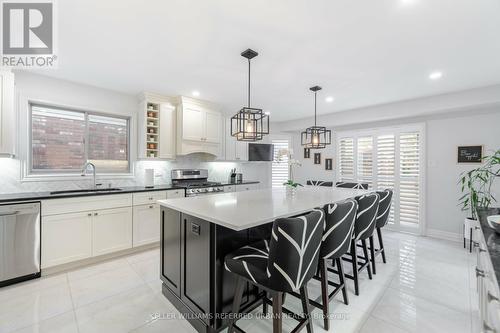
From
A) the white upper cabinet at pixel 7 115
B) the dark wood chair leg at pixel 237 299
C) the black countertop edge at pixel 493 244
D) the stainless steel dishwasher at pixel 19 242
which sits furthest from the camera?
the white upper cabinet at pixel 7 115

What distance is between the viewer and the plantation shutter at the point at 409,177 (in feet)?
14.3

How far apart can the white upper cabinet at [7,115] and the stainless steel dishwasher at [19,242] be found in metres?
0.74

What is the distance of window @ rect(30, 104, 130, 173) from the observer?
127 inches

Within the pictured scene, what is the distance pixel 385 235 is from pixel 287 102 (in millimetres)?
3248

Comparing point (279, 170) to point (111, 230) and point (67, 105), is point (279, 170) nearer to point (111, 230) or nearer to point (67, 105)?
point (111, 230)

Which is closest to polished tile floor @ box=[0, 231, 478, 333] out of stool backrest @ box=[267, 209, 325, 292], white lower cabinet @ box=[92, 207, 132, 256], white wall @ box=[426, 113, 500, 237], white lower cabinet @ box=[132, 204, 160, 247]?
white lower cabinet @ box=[92, 207, 132, 256]

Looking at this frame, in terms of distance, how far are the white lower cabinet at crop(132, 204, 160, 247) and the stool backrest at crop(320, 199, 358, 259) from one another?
2773 millimetres

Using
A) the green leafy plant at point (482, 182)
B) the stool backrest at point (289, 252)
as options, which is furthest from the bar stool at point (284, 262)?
the green leafy plant at point (482, 182)

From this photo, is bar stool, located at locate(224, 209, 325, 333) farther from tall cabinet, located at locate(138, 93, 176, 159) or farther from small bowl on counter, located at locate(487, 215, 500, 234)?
tall cabinet, located at locate(138, 93, 176, 159)

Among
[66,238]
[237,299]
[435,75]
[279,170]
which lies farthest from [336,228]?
[279,170]

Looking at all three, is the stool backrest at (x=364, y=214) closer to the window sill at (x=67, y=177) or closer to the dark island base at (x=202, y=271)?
the dark island base at (x=202, y=271)

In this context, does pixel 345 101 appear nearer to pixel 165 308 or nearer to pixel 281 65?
pixel 281 65

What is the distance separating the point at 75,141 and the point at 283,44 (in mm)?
3487

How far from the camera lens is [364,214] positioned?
232 cm
